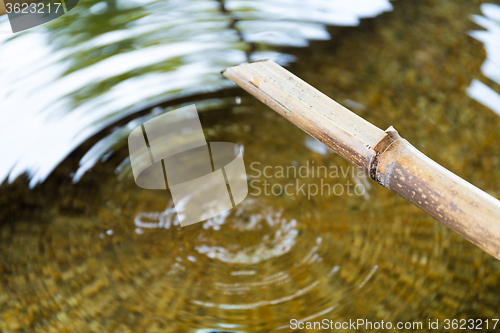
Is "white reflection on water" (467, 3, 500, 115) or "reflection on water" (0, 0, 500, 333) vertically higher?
"white reflection on water" (467, 3, 500, 115)

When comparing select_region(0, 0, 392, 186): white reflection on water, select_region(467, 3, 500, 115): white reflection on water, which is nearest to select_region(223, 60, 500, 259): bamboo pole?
select_region(0, 0, 392, 186): white reflection on water

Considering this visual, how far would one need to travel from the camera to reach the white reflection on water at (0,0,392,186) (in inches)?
54.6

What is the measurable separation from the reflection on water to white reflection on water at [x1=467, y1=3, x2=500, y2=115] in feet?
0.08

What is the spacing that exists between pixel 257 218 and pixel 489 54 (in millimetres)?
904

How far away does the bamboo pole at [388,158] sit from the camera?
0.58 m

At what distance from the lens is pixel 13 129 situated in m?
1.37

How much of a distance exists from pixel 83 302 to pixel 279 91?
0.70 m

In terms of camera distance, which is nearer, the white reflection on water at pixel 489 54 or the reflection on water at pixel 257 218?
the reflection on water at pixel 257 218

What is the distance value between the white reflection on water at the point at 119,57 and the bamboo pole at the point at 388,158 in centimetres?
71

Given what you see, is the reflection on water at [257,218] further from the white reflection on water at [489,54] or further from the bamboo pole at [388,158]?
the bamboo pole at [388,158]

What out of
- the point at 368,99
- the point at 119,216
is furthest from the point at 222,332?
the point at 368,99

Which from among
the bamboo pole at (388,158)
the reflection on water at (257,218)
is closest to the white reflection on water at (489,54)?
the reflection on water at (257,218)

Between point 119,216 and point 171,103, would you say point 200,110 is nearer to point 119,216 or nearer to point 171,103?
point 171,103

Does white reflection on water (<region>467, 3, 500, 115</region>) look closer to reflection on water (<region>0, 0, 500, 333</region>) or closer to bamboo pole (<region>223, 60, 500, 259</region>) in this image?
reflection on water (<region>0, 0, 500, 333</region>)
